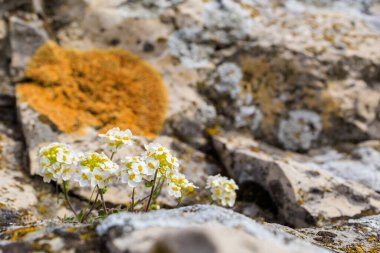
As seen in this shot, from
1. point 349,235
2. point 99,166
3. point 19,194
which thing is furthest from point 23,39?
point 349,235

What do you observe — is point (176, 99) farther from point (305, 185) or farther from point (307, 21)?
point (307, 21)

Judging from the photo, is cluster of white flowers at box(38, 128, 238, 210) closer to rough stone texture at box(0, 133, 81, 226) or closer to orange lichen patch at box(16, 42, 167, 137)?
rough stone texture at box(0, 133, 81, 226)

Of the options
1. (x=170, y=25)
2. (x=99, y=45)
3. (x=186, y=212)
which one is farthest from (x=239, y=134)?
(x=186, y=212)

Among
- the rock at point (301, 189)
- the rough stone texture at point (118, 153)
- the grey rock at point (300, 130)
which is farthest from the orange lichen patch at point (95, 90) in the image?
the grey rock at point (300, 130)

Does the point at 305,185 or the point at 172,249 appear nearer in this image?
the point at 172,249

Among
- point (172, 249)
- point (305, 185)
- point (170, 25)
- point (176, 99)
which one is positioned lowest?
point (305, 185)

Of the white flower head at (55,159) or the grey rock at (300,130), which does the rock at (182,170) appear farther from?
the white flower head at (55,159)

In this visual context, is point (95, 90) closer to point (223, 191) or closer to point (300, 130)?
point (223, 191)

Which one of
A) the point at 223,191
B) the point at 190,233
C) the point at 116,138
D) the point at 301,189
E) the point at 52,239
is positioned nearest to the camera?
the point at 190,233

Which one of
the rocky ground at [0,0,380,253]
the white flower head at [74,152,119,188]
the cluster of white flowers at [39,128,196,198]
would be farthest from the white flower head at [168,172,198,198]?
the rocky ground at [0,0,380,253]
